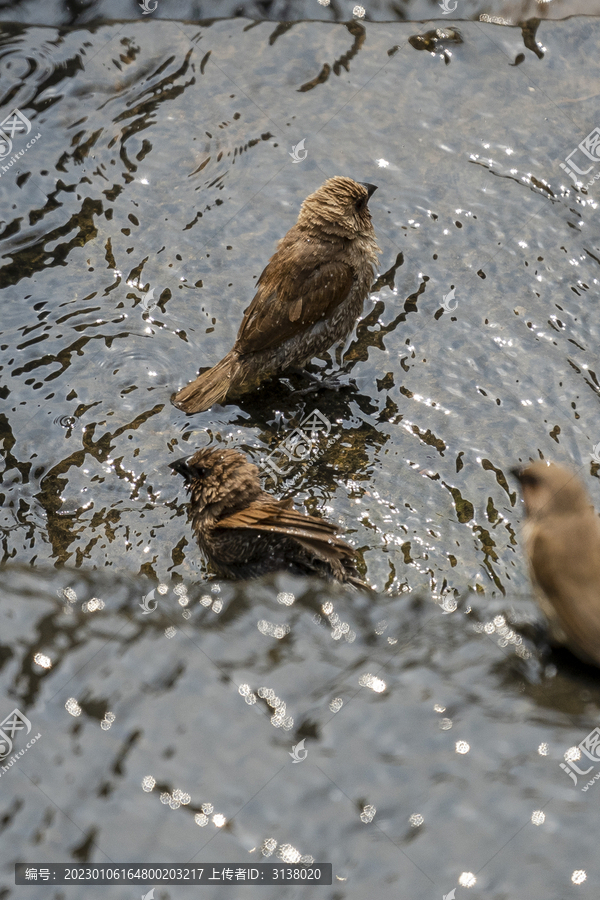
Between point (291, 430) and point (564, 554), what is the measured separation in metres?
1.59

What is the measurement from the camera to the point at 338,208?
15.1 feet

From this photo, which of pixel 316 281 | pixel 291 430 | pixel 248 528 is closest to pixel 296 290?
pixel 316 281

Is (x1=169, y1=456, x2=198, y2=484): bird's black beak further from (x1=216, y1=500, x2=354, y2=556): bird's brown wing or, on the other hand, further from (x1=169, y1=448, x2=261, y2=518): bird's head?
(x1=216, y1=500, x2=354, y2=556): bird's brown wing

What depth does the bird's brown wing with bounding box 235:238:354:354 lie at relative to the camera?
452 centimetres

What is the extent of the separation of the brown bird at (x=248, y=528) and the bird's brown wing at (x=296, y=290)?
1.02 m

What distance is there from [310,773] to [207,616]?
30.3 inches

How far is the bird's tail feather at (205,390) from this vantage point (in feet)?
13.8

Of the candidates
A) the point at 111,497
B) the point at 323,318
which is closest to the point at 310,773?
the point at 111,497

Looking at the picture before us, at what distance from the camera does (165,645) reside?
2971mm

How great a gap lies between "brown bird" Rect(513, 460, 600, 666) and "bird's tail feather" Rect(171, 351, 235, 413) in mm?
1544

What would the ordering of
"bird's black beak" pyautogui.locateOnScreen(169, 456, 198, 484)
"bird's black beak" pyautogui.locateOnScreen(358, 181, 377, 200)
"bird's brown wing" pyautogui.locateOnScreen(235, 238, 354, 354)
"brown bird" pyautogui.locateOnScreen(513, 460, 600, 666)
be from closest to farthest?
"brown bird" pyautogui.locateOnScreen(513, 460, 600, 666)
"bird's black beak" pyautogui.locateOnScreen(169, 456, 198, 484)
"bird's brown wing" pyautogui.locateOnScreen(235, 238, 354, 354)
"bird's black beak" pyautogui.locateOnScreen(358, 181, 377, 200)

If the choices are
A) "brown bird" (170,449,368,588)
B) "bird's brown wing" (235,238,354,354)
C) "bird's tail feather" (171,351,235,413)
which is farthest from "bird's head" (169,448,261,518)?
"bird's brown wing" (235,238,354,354)

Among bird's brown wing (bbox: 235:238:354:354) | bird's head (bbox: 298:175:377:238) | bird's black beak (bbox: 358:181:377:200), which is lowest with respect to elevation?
bird's brown wing (bbox: 235:238:354:354)

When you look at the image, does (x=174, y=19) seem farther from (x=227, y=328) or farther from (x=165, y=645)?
(x=165, y=645)
